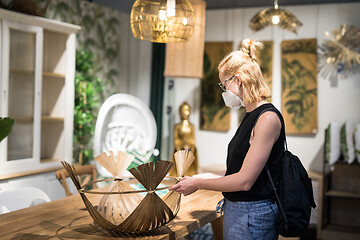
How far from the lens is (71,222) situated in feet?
7.45

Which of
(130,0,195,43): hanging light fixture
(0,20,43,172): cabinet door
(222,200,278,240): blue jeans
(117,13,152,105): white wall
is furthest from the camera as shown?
(117,13,152,105): white wall

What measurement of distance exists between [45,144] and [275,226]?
3029 millimetres

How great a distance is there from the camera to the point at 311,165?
5.32m

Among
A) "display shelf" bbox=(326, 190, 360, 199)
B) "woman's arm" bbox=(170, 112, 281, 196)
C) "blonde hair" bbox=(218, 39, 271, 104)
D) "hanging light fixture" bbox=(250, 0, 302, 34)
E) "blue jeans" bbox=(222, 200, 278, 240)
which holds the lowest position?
"display shelf" bbox=(326, 190, 360, 199)

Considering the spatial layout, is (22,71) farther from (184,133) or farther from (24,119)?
(184,133)

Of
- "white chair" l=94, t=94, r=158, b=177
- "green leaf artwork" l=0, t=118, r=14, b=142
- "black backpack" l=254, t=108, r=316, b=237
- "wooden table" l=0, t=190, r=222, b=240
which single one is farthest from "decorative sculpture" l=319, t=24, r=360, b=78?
"green leaf artwork" l=0, t=118, r=14, b=142

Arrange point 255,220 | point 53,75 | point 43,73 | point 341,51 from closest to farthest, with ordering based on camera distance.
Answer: point 255,220
point 43,73
point 53,75
point 341,51

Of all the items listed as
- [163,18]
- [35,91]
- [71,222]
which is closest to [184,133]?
[35,91]

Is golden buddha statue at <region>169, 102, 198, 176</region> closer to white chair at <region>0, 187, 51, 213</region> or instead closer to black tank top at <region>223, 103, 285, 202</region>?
white chair at <region>0, 187, 51, 213</region>

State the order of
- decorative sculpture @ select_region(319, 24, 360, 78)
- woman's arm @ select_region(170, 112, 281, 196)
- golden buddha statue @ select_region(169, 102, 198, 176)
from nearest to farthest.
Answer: woman's arm @ select_region(170, 112, 281, 196)
decorative sculpture @ select_region(319, 24, 360, 78)
golden buddha statue @ select_region(169, 102, 198, 176)

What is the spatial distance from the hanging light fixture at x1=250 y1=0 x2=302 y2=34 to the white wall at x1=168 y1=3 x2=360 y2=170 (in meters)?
0.92

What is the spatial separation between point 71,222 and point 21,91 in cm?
206

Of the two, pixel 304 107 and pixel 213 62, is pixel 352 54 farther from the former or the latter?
pixel 213 62

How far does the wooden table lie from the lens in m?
2.04
